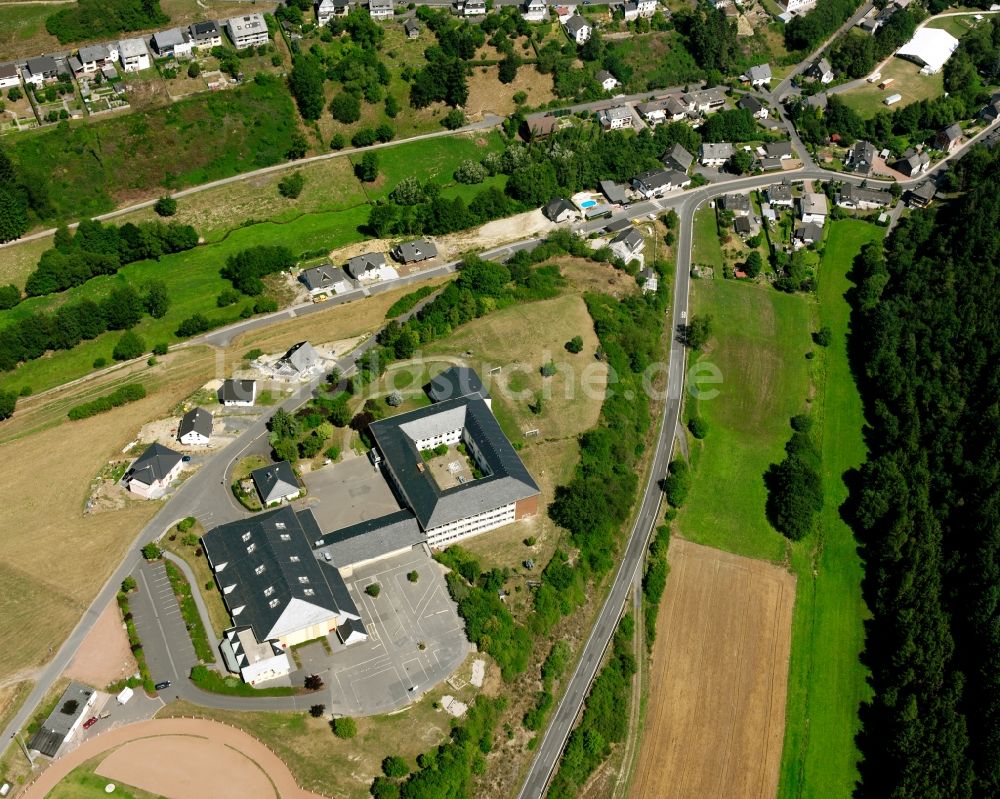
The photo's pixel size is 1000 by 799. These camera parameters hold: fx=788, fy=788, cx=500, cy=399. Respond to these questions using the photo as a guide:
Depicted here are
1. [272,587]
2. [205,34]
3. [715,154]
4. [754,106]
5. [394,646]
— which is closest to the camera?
[272,587]

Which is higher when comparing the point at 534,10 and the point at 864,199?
the point at 534,10

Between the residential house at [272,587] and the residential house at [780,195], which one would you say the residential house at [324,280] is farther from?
the residential house at [780,195]

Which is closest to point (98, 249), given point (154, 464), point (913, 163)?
point (154, 464)

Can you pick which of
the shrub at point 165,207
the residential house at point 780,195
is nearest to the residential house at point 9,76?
the shrub at point 165,207

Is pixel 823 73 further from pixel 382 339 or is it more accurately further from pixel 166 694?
pixel 166 694

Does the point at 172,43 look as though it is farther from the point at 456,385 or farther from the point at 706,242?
the point at 706,242

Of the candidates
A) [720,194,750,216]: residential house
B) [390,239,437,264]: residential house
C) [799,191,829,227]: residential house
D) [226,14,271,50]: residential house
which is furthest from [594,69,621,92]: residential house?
[226,14,271,50]: residential house

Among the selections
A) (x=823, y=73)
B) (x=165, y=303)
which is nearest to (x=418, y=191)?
(x=165, y=303)
